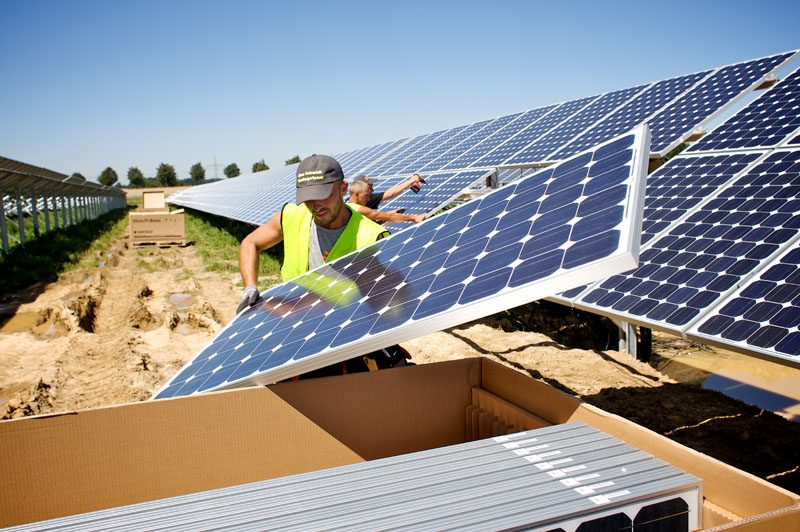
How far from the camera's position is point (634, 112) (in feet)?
42.4

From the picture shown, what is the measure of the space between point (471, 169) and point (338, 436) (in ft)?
36.9

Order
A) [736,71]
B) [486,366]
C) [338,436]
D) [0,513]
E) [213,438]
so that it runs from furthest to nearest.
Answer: [736,71], [486,366], [338,436], [213,438], [0,513]

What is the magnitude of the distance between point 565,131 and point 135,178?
483 feet

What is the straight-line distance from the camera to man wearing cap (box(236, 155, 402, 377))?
175 inches

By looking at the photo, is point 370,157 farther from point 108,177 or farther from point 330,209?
point 108,177

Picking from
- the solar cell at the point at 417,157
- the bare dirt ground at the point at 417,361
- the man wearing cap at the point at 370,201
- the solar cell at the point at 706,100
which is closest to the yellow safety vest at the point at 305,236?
the man wearing cap at the point at 370,201

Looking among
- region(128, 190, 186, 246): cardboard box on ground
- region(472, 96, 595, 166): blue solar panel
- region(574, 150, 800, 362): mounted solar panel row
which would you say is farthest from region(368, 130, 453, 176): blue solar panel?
region(574, 150, 800, 362): mounted solar panel row

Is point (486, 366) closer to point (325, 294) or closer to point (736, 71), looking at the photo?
point (325, 294)

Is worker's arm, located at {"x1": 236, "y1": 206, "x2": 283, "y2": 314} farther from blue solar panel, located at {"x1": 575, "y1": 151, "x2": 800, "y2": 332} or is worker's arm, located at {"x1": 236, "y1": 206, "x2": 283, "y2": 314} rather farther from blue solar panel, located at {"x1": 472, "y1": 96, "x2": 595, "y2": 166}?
blue solar panel, located at {"x1": 472, "y1": 96, "x2": 595, "y2": 166}

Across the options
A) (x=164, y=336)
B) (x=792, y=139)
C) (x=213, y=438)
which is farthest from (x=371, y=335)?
(x=164, y=336)

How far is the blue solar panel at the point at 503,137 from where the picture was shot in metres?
16.1

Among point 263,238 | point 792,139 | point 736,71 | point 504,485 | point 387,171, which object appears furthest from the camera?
point 387,171

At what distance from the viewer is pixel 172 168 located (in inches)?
5364

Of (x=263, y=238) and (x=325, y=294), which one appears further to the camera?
(x=263, y=238)
